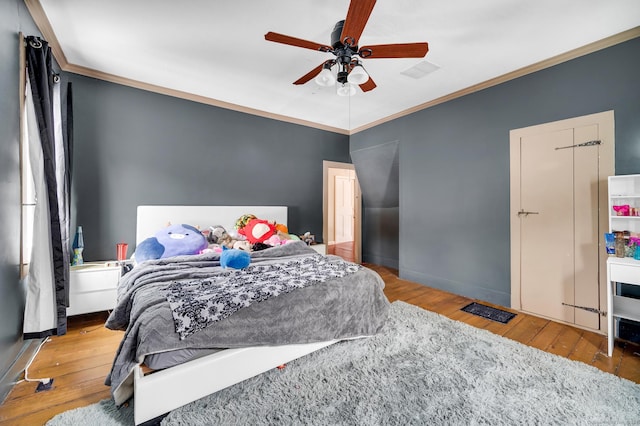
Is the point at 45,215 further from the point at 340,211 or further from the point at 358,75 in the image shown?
the point at 340,211

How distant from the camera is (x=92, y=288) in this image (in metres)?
2.73

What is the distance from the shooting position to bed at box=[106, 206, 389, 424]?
1.48 metres

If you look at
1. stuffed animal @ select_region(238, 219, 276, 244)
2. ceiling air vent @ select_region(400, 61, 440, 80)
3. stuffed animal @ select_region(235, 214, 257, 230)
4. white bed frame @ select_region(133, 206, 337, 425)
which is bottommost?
white bed frame @ select_region(133, 206, 337, 425)

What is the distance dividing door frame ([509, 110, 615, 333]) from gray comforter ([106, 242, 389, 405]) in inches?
70.1

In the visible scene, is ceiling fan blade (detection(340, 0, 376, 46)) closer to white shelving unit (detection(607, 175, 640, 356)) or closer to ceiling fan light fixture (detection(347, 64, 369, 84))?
ceiling fan light fixture (detection(347, 64, 369, 84))

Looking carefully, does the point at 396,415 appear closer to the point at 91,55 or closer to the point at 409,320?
the point at 409,320

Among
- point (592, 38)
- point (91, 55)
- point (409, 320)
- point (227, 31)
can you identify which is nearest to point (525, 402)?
point (409, 320)

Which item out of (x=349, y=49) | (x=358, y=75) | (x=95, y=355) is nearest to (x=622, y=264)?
(x=358, y=75)

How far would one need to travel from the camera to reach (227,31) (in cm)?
238

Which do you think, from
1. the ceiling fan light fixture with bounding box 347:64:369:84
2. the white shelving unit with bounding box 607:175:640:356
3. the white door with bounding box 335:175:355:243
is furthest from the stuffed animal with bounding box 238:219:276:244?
the white door with bounding box 335:175:355:243

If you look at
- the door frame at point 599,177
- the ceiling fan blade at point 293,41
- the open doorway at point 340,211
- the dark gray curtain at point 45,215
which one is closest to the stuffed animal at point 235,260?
the dark gray curtain at point 45,215

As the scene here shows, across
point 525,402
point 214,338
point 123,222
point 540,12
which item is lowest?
point 525,402

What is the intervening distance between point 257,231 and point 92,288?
5.69 feet

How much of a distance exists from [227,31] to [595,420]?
371 cm
